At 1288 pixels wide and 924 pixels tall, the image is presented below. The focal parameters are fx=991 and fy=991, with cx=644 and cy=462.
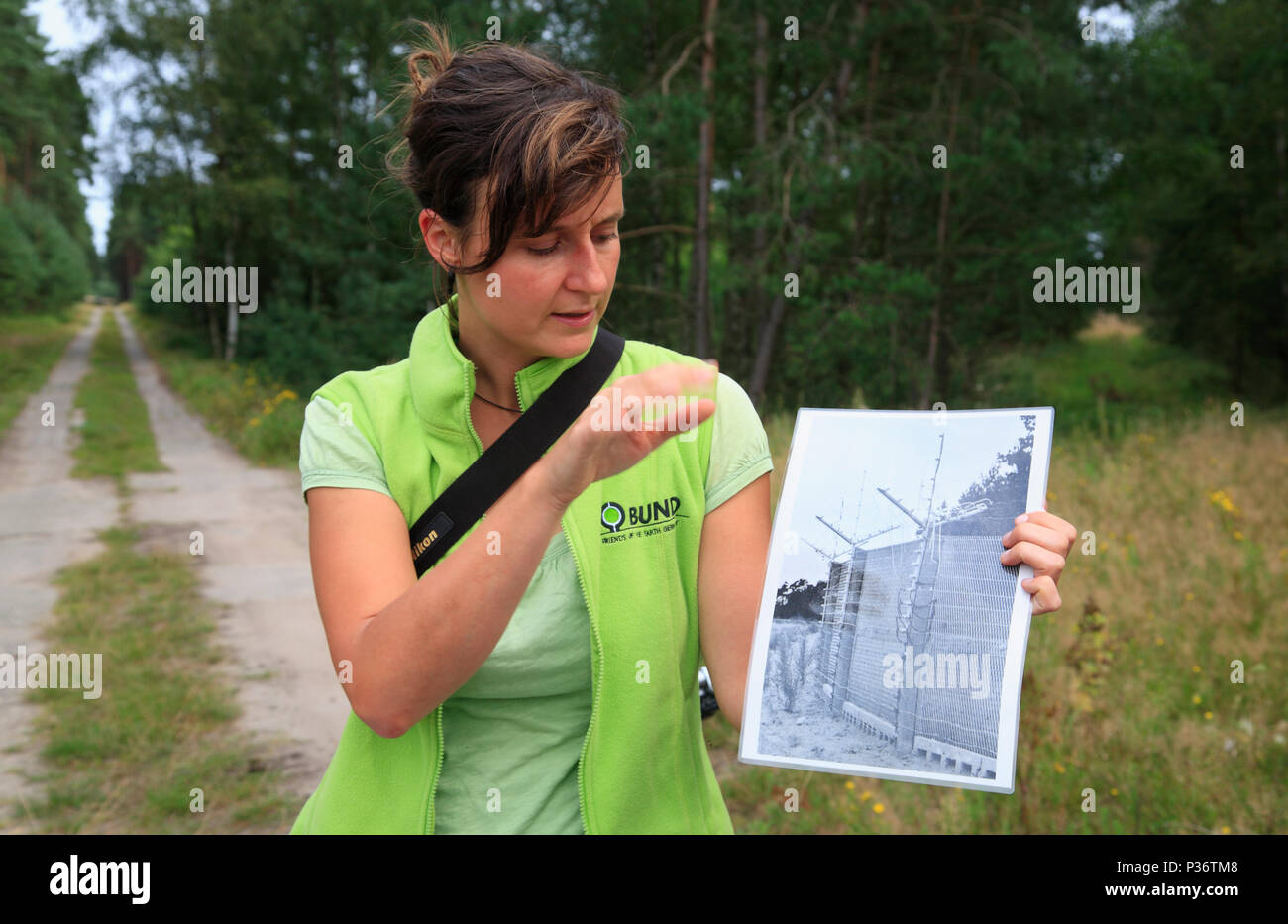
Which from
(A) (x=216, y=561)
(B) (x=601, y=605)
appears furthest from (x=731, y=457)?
(A) (x=216, y=561)

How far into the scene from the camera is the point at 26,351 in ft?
96.0

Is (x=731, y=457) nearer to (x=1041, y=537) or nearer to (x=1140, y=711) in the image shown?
(x=1041, y=537)

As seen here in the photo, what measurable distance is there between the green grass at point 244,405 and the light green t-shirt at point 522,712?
7.65 meters

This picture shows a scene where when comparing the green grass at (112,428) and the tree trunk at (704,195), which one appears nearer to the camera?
the green grass at (112,428)

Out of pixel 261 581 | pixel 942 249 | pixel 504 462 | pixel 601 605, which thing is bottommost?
pixel 261 581

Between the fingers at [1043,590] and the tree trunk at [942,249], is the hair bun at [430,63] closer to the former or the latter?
the fingers at [1043,590]

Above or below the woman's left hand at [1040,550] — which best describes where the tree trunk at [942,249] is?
above

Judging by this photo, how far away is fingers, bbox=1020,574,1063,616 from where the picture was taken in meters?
1.34

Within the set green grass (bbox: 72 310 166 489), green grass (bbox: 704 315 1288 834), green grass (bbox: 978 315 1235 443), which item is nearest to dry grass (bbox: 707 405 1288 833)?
green grass (bbox: 704 315 1288 834)

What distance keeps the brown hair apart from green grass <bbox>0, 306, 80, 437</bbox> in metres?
17.0

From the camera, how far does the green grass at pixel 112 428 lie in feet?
43.5

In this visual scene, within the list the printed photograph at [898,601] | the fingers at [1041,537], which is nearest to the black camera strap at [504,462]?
the printed photograph at [898,601]

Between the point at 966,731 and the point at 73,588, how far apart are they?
738cm

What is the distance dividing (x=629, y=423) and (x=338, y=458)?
0.53 m
